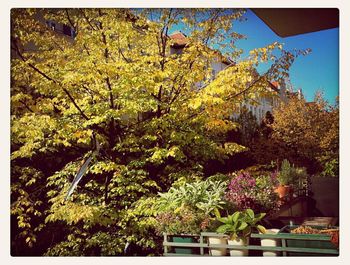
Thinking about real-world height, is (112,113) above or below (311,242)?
above

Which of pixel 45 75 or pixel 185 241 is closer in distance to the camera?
pixel 185 241

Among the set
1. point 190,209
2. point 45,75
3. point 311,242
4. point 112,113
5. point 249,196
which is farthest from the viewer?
point 112,113

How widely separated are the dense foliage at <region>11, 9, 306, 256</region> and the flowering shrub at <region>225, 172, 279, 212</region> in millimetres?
836

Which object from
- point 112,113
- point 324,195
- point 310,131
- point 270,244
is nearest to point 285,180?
point 324,195

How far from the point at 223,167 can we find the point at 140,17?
8.31ft

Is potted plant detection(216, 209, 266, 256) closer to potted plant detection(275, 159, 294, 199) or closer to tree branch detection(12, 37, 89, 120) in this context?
potted plant detection(275, 159, 294, 199)

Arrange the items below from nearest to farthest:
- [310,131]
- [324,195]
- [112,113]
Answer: [112,113]
[324,195]
[310,131]

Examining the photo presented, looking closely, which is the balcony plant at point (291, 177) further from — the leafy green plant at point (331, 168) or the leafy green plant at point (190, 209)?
the leafy green plant at point (190, 209)

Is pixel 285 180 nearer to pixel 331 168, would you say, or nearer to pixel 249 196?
pixel 331 168

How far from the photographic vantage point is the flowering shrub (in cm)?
471

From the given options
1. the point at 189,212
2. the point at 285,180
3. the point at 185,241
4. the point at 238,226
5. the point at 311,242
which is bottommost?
the point at 185,241

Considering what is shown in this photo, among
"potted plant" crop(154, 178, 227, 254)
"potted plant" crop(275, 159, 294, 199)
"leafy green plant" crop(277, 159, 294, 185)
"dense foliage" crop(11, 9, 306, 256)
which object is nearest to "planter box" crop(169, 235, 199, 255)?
"potted plant" crop(154, 178, 227, 254)

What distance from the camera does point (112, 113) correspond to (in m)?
5.20

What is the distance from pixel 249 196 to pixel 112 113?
2.08 meters
